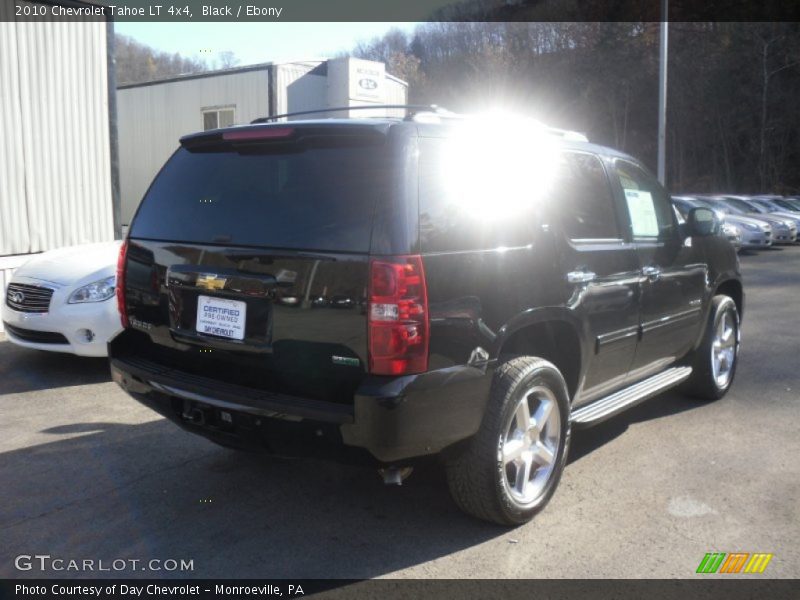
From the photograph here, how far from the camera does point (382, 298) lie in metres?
2.97

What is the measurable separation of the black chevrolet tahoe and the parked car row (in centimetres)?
1509

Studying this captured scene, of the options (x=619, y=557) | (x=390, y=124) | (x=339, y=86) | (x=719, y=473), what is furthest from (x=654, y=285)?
(x=339, y=86)

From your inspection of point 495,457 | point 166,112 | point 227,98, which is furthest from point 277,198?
point 166,112

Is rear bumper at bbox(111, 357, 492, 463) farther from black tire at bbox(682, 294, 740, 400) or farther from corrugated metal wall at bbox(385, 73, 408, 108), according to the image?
corrugated metal wall at bbox(385, 73, 408, 108)

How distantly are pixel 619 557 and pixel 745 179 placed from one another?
45.0m

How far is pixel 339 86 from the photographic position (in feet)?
53.8

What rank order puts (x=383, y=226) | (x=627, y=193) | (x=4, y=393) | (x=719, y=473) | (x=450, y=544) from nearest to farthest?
(x=383, y=226) < (x=450, y=544) < (x=719, y=473) < (x=627, y=193) < (x=4, y=393)

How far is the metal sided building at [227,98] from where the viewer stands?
1562 cm

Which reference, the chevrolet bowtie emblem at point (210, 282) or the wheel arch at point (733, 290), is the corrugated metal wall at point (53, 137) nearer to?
the chevrolet bowtie emblem at point (210, 282)

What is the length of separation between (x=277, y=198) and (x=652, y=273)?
101 inches

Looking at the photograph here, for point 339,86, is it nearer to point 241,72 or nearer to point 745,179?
point 241,72

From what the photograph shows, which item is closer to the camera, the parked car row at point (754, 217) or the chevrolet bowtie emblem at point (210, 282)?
the chevrolet bowtie emblem at point (210, 282)

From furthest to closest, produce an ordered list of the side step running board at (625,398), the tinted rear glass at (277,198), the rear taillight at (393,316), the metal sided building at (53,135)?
the metal sided building at (53,135) < the side step running board at (625,398) < the tinted rear glass at (277,198) < the rear taillight at (393,316)

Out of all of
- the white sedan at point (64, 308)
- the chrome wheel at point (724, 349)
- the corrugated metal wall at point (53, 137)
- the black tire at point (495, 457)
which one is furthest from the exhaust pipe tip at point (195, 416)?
the corrugated metal wall at point (53, 137)
